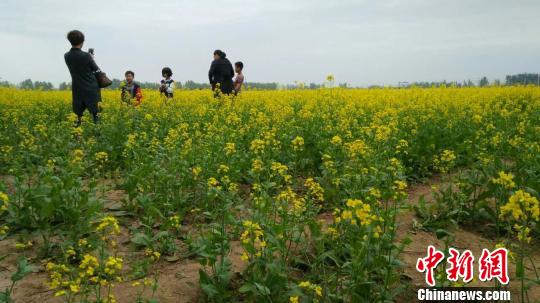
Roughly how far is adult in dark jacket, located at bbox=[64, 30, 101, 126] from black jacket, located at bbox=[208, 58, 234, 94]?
4.68 meters

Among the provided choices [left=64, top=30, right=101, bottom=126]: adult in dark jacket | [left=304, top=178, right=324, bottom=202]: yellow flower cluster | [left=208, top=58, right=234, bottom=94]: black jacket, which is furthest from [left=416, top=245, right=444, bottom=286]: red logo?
[left=208, top=58, right=234, bottom=94]: black jacket

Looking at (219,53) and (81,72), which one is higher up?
(219,53)

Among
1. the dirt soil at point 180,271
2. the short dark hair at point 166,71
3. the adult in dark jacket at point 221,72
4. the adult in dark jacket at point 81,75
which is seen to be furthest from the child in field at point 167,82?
the dirt soil at point 180,271

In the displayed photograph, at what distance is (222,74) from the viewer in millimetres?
13180

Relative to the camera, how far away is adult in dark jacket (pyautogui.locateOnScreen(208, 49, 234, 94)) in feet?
43.1

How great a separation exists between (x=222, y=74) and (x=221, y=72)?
65 millimetres

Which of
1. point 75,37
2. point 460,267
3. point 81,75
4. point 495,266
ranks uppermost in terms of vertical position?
point 75,37

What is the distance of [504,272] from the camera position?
9.69 feet

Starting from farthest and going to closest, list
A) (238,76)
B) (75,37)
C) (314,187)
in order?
(238,76), (75,37), (314,187)

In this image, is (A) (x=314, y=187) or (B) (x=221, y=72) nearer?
(A) (x=314, y=187)


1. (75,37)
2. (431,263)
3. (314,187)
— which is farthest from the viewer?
(75,37)

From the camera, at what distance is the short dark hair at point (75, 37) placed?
27.2 ft

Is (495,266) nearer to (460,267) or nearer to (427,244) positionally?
(460,267)

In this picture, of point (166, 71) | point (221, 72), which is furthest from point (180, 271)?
point (166, 71)
